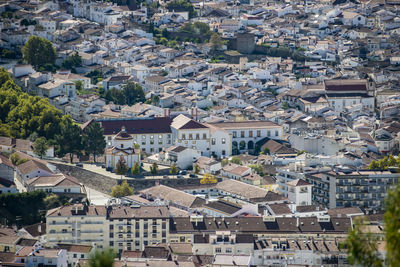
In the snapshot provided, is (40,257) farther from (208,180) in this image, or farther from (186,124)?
(186,124)

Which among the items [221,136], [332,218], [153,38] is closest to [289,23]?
[153,38]

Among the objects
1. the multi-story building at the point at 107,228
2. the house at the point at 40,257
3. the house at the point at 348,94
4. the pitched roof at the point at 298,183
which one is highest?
the house at the point at 40,257

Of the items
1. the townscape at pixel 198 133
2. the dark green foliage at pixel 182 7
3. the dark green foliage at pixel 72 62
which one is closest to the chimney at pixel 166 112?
the townscape at pixel 198 133

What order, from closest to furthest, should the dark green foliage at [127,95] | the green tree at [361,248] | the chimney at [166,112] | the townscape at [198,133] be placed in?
the green tree at [361,248]
the townscape at [198,133]
the chimney at [166,112]
the dark green foliage at [127,95]

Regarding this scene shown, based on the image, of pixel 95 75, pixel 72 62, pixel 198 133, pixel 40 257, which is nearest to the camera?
pixel 40 257

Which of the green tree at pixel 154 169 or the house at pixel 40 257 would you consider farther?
the green tree at pixel 154 169

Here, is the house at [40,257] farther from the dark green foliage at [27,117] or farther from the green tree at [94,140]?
the dark green foliage at [27,117]

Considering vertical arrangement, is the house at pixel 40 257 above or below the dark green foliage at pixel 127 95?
above

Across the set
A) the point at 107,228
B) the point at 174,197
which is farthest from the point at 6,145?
the point at 107,228
